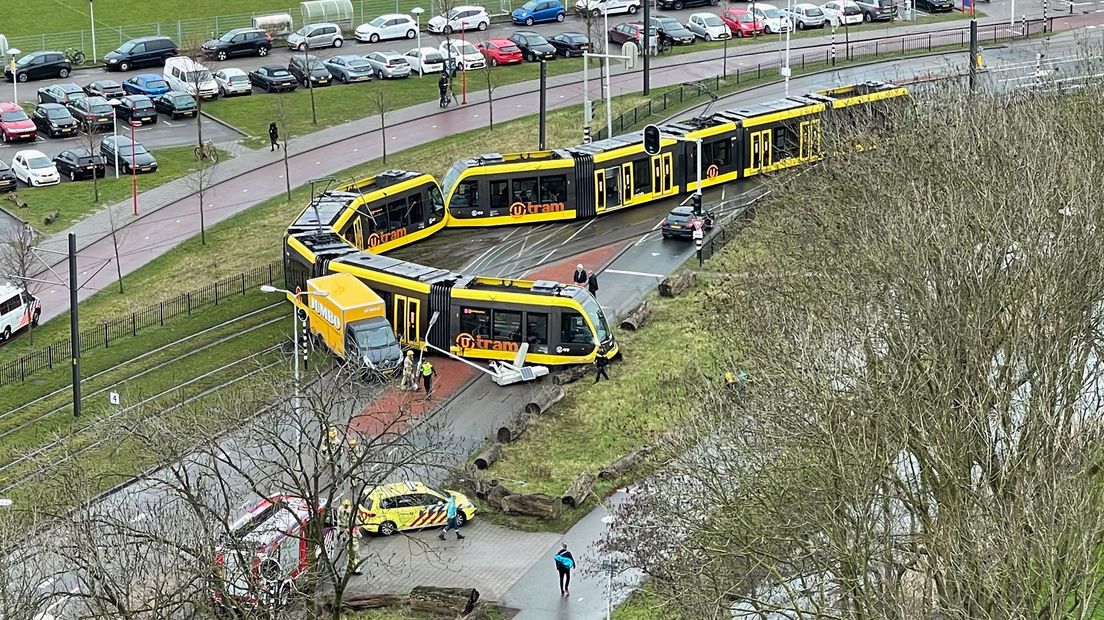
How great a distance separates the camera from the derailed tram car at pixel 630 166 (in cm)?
6894

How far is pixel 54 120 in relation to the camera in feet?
278

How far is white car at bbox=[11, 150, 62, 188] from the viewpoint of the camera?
7906cm

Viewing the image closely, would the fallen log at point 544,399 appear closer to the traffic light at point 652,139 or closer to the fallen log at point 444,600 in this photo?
the fallen log at point 444,600

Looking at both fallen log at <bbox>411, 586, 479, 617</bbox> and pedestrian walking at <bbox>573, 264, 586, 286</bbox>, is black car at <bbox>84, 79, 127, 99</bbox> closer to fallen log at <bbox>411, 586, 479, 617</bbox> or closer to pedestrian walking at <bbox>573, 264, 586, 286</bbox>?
pedestrian walking at <bbox>573, 264, 586, 286</bbox>

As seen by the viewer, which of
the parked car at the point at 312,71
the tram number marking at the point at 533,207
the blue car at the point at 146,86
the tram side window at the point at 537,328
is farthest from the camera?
the parked car at the point at 312,71

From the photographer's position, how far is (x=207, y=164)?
81250mm

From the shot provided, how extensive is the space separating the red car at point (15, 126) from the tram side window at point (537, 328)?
40.0 meters

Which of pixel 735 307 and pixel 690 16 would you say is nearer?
pixel 735 307

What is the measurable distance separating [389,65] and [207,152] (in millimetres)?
16439

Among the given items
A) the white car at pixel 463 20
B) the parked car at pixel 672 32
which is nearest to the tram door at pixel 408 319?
the parked car at pixel 672 32

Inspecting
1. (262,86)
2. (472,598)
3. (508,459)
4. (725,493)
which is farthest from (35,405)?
(262,86)

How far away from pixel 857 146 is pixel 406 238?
1858 cm

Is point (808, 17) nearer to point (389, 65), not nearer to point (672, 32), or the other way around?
point (672, 32)

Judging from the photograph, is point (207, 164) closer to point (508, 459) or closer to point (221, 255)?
point (221, 255)
